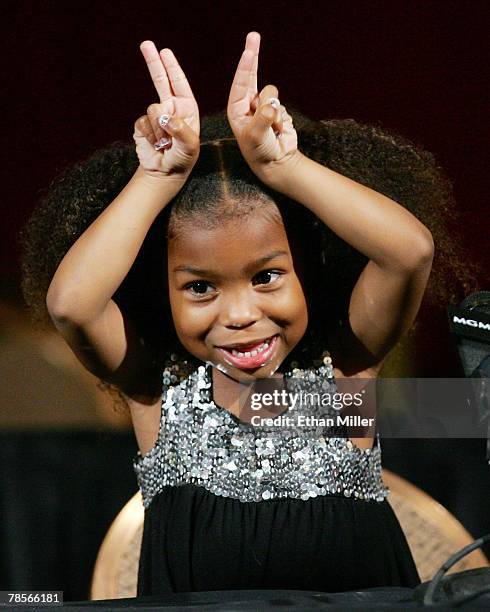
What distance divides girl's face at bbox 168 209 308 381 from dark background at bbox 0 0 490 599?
24 cm

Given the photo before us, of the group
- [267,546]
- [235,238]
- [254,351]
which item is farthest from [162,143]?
[267,546]

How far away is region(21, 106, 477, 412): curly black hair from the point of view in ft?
4.71

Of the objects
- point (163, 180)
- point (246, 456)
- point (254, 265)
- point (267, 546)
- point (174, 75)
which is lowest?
point (267, 546)

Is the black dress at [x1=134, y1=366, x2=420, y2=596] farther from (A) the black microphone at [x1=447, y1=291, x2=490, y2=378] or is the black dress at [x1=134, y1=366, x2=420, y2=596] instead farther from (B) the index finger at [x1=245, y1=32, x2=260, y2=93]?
(B) the index finger at [x1=245, y1=32, x2=260, y2=93]

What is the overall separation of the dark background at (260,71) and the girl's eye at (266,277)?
27 centimetres

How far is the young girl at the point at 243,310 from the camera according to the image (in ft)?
4.57

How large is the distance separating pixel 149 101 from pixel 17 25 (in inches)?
9.1

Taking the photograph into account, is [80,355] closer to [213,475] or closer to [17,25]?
[213,475]

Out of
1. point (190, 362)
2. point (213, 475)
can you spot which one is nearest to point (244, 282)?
point (190, 362)

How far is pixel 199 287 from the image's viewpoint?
4.74 feet

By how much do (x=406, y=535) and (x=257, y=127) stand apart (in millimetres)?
670

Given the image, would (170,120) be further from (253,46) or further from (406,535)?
(406,535)

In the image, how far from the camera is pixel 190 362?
1508mm

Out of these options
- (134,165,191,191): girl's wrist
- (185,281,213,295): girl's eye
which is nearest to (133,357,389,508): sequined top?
(185,281,213,295): girl's eye
